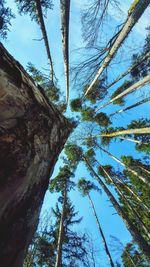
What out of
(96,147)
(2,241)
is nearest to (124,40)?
(2,241)

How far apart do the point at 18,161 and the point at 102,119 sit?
15.0 m

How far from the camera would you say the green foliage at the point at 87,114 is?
17.5 metres

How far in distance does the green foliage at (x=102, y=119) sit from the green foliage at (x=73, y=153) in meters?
2.68

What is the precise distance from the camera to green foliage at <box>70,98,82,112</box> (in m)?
17.0

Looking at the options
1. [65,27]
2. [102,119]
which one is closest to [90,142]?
[102,119]

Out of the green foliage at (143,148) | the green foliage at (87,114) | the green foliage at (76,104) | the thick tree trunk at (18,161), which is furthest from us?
the green foliage at (87,114)

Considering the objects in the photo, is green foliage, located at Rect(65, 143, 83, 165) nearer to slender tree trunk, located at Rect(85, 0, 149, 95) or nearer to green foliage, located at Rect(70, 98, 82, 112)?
green foliage, located at Rect(70, 98, 82, 112)

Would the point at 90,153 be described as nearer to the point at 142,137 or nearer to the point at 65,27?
the point at 142,137

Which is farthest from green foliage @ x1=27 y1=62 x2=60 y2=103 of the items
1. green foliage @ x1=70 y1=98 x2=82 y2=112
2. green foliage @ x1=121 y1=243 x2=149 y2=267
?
green foliage @ x1=121 y1=243 x2=149 y2=267

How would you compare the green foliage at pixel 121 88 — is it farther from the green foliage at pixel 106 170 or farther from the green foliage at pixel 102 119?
the green foliage at pixel 106 170

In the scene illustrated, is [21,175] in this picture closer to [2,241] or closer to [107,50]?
[2,241]

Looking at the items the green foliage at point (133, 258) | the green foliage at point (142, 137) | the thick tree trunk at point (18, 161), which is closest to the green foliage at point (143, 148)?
the green foliage at point (142, 137)

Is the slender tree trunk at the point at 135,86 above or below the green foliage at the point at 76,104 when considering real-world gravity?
below

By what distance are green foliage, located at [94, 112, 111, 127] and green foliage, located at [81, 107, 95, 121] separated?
0.42 meters
